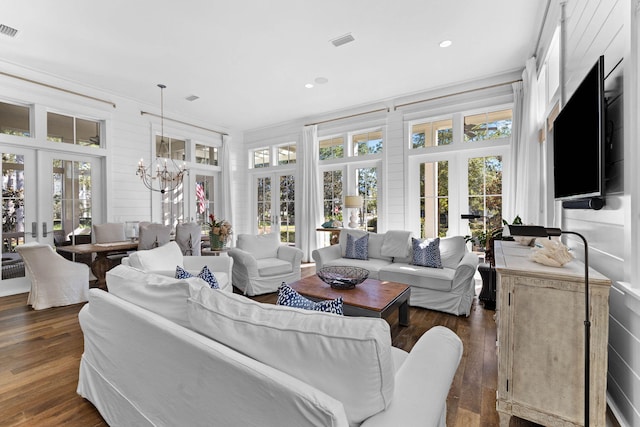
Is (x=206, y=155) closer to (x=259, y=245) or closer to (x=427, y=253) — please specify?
(x=259, y=245)

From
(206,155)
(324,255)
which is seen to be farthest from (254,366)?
(206,155)

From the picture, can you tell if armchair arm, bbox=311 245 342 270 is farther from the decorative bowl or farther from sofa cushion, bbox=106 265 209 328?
sofa cushion, bbox=106 265 209 328

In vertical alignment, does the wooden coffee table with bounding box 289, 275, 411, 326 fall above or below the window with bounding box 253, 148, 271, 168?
below

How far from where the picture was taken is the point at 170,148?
20.0 feet

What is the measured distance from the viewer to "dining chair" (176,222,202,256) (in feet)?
15.2

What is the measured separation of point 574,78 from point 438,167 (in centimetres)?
271

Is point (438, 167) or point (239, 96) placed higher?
point (239, 96)

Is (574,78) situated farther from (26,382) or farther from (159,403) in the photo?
(26,382)

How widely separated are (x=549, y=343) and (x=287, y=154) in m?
6.11

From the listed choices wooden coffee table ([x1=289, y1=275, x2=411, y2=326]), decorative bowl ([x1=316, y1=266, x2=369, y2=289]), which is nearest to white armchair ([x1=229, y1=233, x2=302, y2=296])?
wooden coffee table ([x1=289, y1=275, x2=411, y2=326])

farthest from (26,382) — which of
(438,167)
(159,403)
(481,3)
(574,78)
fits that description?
(438,167)

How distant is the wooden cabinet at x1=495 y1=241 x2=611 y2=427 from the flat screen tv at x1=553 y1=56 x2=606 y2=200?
1.71 feet

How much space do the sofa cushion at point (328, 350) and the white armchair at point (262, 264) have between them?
9.57ft

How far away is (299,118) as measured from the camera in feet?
21.2
